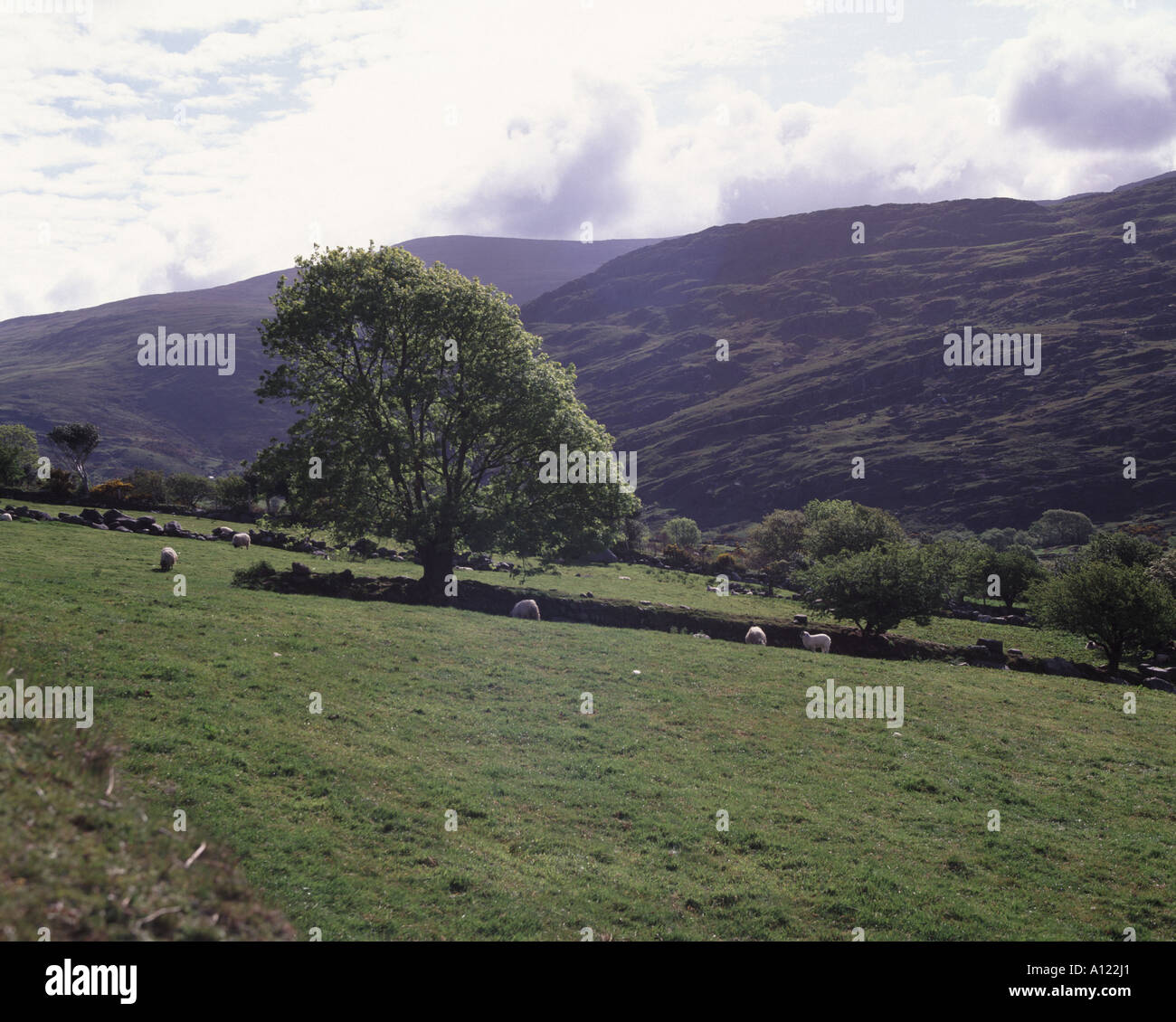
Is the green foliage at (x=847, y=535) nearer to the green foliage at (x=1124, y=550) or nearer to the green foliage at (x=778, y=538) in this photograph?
the green foliage at (x=778, y=538)

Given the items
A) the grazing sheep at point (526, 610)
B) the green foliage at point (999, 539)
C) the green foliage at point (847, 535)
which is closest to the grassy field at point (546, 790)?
the grazing sheep at point (526, 610)

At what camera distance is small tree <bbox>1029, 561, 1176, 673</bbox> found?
132ft

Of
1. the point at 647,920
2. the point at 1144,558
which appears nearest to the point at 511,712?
the point at 647,920

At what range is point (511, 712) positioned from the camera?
20.2 meters

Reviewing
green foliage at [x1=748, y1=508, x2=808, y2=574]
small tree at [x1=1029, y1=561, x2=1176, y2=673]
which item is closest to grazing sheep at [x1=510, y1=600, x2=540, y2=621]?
small tree at [x1=1029, y1=561, x2=1176, y2=673]

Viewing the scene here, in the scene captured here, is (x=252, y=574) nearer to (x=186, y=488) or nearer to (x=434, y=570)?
(x=434, y=570)

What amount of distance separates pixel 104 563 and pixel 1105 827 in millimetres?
38083

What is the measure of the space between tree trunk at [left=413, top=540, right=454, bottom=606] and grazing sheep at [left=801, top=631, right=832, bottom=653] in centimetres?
2143

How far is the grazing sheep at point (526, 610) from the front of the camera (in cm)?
3784

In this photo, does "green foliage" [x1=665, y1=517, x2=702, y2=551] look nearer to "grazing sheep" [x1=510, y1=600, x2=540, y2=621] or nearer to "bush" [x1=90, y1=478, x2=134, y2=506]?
"bush" [x1=90, y1=478, x2=134, y2=506]

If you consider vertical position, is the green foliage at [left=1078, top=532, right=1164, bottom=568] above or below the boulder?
above

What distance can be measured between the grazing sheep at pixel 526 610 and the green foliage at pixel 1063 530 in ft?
527

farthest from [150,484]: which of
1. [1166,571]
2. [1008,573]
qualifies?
[1166,571]
